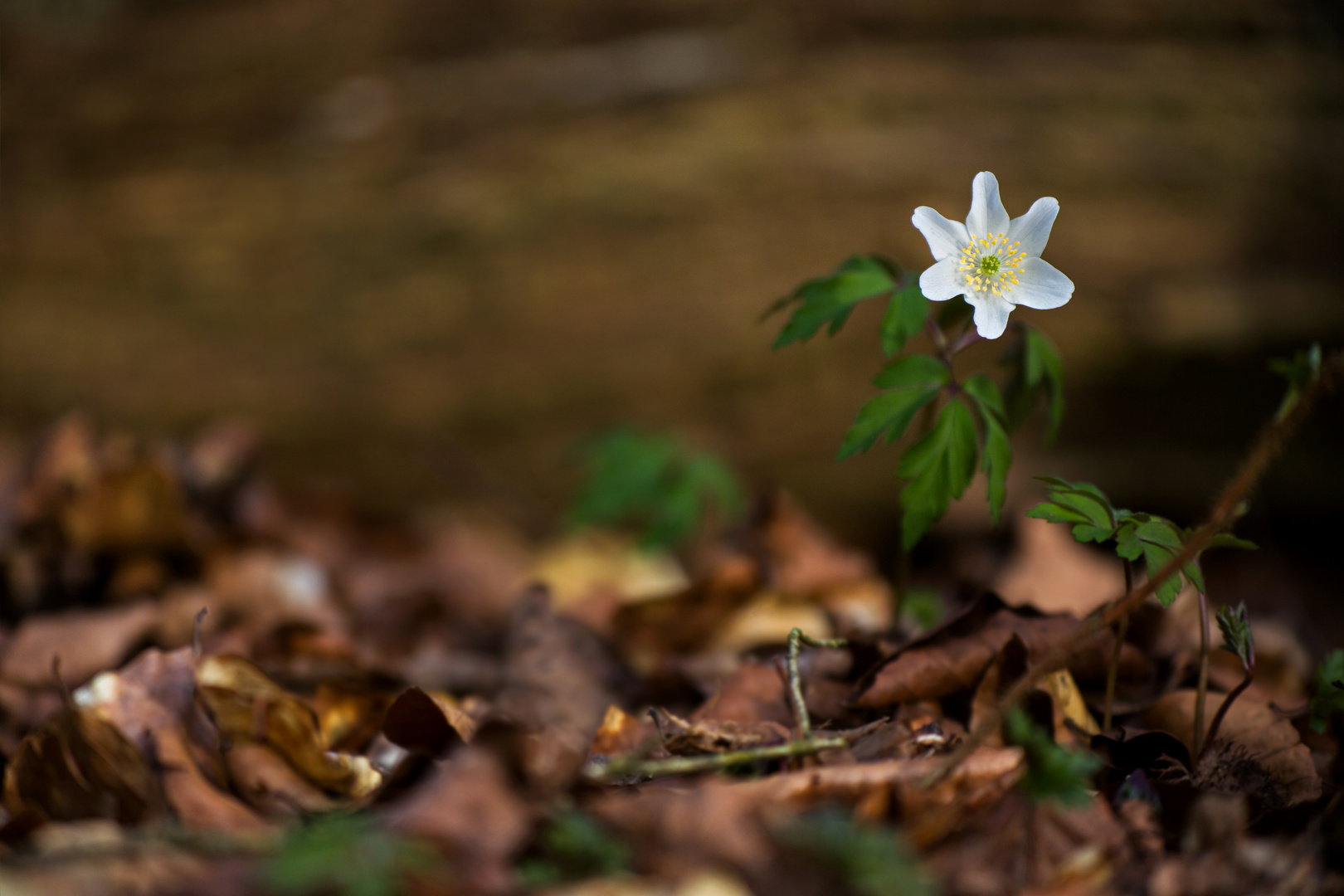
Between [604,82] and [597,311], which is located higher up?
[604,82]

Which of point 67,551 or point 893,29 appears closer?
point 67,551

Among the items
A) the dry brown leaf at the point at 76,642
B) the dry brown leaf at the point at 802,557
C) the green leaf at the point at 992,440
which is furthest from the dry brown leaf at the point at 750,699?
the dry brown leaf at the point at 76,642

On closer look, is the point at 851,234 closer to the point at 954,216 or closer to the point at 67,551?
the point at 954,216

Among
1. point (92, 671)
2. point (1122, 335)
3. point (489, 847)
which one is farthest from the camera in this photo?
point (1122, 335)

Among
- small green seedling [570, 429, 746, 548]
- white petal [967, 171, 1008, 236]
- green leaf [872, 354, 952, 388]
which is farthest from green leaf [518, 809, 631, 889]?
small green seedling [570, 429, 746, 548]

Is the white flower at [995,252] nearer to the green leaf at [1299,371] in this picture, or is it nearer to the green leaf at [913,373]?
the green leaf at [913,373]

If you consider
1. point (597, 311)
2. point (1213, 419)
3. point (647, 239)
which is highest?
point (647, 239)

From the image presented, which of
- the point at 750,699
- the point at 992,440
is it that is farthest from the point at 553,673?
the point at 992,440

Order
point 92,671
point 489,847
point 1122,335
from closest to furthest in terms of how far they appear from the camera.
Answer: point 489,847
point 92,671
point 1122,335

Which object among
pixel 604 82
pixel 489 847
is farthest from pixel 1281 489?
pixel 489 847
